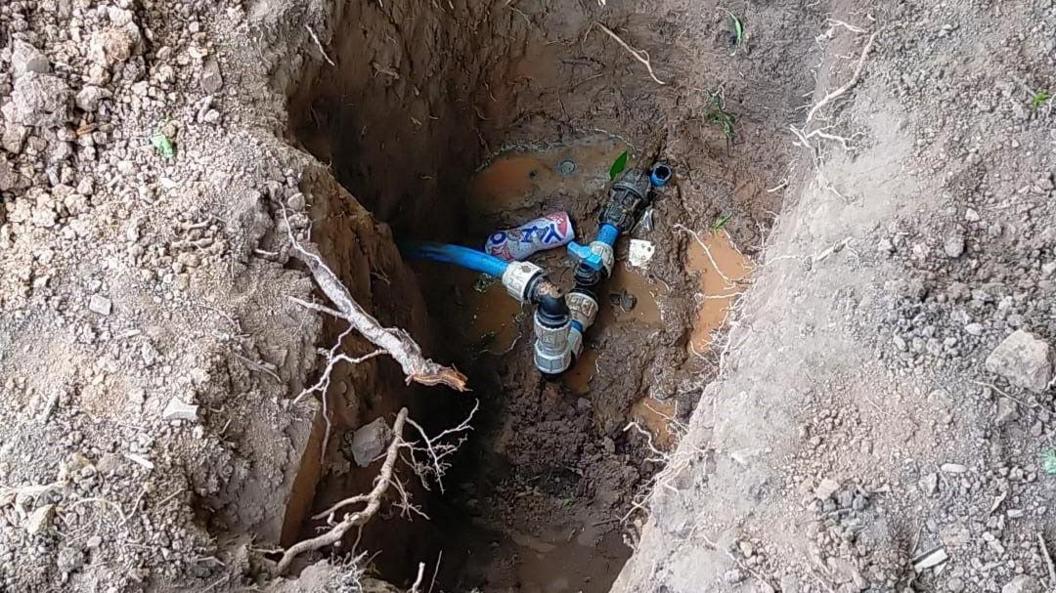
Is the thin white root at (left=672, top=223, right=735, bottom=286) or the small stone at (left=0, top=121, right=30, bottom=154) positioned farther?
the thin white root at (left=672, top=223, right=735, bottom=286)

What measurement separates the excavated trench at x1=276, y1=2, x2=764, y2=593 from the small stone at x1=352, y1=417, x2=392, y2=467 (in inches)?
13.1

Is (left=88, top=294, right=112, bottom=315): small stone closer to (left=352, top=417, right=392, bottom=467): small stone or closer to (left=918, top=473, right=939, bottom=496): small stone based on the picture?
(left=352, top=417, right=392, bottom=467): small stone

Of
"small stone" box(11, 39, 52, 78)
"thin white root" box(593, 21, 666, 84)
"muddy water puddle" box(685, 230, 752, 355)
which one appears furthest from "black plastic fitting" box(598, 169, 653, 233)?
"small stone" box(11, 39, 52, 78)

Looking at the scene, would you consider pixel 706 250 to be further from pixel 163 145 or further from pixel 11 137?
pixel 11 137

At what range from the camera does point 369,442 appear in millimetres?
1836

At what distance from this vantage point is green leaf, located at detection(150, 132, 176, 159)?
5.57 feet

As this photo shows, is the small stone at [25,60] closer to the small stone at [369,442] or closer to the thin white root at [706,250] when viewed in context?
the small stone at [369,442]

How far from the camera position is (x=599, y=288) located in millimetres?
2812

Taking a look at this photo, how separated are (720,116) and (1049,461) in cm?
155

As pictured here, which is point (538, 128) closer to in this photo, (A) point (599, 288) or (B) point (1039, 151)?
(A) point (599, 288)

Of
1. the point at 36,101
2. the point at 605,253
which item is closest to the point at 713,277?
the point at 605,253

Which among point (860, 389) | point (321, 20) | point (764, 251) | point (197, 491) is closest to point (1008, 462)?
point (860, 389)

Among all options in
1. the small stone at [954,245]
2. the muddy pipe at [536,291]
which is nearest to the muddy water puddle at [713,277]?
the muddy pipe at [536,291]

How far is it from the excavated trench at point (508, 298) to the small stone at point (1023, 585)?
110 centimetres
